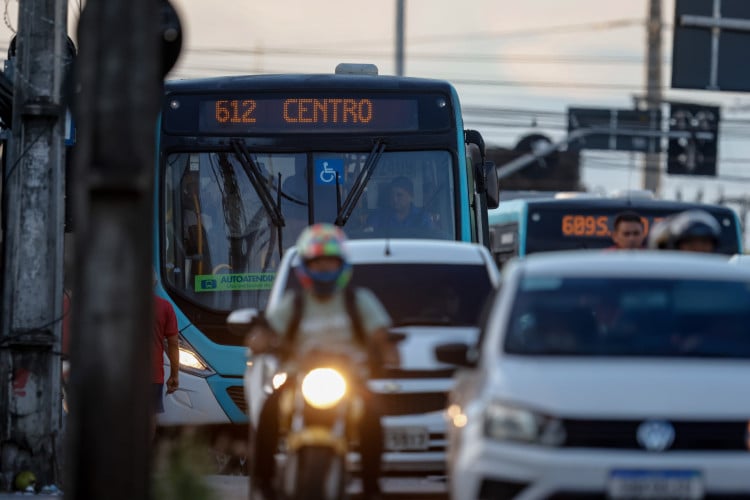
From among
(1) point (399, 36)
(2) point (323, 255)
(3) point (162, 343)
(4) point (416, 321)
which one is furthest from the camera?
(1) point (399, 36)

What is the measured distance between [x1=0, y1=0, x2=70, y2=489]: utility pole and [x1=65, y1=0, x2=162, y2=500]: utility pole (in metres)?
6.84

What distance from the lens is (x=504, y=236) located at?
94.5 feet

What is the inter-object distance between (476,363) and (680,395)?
1216mm

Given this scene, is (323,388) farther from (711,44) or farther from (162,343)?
(711,44)

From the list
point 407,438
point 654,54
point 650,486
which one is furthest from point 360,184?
point 654,54

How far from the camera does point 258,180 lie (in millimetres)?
16922

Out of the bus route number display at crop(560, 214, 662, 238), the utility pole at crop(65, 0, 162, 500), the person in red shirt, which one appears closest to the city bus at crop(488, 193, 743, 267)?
the bus route number display at crop(560, 214, 662, 238)

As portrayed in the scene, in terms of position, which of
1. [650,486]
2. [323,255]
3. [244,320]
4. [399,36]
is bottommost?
[650,486]

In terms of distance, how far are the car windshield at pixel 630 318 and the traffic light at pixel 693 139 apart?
179ft

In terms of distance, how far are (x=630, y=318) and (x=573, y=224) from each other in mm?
17566

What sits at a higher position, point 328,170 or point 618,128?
point 618,128

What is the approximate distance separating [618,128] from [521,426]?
61.4 m

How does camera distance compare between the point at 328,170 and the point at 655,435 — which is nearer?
the point at 655,435

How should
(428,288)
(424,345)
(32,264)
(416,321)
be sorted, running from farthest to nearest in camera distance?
(32,264) < (428,288) < (416,321) < (424,345)
